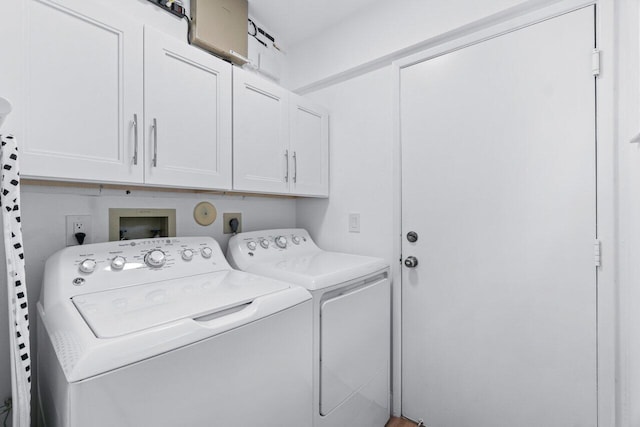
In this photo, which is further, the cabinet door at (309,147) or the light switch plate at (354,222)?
the light switch plate at (354,222)

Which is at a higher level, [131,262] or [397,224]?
[397,224]

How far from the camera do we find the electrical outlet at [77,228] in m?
1.29

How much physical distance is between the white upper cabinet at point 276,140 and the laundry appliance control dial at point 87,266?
71cm

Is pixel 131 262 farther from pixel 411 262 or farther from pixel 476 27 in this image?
pixel 476 27

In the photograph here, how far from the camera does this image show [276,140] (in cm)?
179

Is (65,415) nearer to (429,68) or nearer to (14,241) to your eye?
(14,241)

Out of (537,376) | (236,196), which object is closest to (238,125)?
(236,196)

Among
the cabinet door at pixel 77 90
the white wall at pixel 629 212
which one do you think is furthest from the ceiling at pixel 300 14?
the white wall at pixel 629 212

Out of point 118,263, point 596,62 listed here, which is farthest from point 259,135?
point 596,62

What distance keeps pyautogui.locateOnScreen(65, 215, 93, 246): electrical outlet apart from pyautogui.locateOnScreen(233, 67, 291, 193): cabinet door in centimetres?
69

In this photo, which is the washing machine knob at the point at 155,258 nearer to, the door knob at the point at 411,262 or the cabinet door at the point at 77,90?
the cabinet door at the point at 77,90

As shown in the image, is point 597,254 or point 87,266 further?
point 597,254

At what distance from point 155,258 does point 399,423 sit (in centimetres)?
172

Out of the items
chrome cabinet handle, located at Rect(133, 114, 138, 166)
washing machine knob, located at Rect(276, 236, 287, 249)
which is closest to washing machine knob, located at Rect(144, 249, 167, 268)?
chrome cabinet handle, located at Rect(133, 114, 138, 166)
